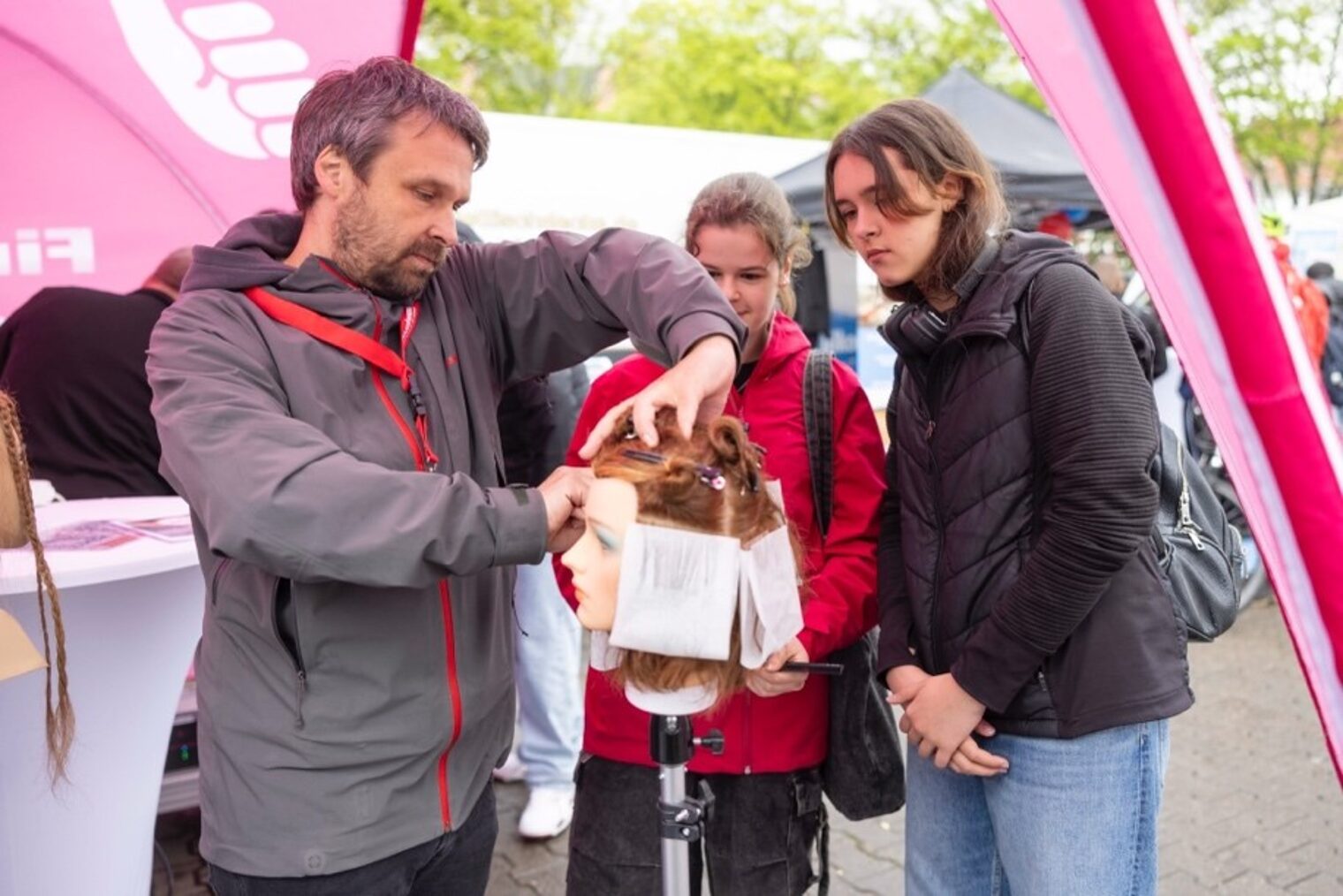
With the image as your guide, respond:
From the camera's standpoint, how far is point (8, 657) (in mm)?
1659

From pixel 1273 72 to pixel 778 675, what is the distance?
18115 millimetres

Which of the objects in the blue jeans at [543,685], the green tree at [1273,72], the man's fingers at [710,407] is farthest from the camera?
the green tree at [1273,72]

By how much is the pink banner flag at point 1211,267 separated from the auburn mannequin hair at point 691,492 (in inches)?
26.6

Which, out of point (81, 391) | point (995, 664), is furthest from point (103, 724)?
point (995, 664)

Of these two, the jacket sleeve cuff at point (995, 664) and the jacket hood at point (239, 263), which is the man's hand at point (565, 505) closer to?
the jacket hood at point (239, 263)

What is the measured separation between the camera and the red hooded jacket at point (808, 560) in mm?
2059

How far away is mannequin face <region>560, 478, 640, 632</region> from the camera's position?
52.1 inches

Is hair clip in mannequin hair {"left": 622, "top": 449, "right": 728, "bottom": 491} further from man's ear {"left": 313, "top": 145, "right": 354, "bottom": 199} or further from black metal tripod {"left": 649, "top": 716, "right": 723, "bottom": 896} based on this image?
man's ear {"left": 313, "top": 145, "right": 354, "bottom": 199}

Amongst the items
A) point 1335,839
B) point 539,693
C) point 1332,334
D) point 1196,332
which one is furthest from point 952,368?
point 1332,334

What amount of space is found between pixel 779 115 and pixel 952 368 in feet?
63.6

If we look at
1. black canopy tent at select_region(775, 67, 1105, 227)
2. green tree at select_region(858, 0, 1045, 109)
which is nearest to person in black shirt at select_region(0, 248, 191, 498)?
black canopy tent at select_region(775, 67, 1105, 227)

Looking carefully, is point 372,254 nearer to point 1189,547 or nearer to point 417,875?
point 417,875

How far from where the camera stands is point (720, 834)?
214cm

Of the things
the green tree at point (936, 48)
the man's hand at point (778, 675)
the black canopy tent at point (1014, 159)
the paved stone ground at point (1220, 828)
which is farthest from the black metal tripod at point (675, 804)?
the green tree at point (936, 48)
